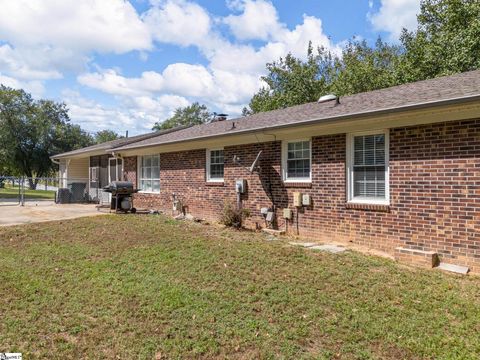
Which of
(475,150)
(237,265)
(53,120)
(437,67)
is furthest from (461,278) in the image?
(53,120)

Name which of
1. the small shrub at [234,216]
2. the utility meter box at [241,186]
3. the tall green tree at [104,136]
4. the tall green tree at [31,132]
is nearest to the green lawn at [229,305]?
the small shrub at [234,216]

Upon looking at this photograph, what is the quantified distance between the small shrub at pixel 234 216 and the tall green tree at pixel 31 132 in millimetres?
30580

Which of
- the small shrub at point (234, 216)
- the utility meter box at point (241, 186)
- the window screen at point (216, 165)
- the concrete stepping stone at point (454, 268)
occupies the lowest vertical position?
the concrete stepping stone at point (454, 268)

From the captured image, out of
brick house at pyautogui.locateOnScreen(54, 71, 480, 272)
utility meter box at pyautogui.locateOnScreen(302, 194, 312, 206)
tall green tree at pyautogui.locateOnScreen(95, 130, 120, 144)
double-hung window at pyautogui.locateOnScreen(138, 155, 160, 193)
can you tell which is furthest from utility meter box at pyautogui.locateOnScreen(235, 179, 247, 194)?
tall green tree at pyautogui.locateOnScreen(95, 130, 120, 144)

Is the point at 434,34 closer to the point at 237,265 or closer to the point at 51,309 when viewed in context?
the point at 237,265

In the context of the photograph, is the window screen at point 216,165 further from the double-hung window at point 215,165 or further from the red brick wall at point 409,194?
the red brick wall at point 409,194

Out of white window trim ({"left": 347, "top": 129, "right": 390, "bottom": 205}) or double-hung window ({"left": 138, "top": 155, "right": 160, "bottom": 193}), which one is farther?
double-hung window ({"left": 138, "top": 155, "right": 160, "bottom": 193})

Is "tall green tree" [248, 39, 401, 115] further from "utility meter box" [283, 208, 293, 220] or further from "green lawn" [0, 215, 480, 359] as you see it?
"green lawn" [0, 215, 480, 359]

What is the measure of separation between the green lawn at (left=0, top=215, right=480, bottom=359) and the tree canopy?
15.0 metres

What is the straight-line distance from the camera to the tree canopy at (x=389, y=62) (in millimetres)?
17188

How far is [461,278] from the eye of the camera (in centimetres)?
534

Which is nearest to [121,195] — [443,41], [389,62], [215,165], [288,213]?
[215,165]

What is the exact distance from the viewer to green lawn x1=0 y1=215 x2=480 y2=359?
3537 millimetres

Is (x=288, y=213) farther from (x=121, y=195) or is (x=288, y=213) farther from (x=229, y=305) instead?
(x=121, y=195)
